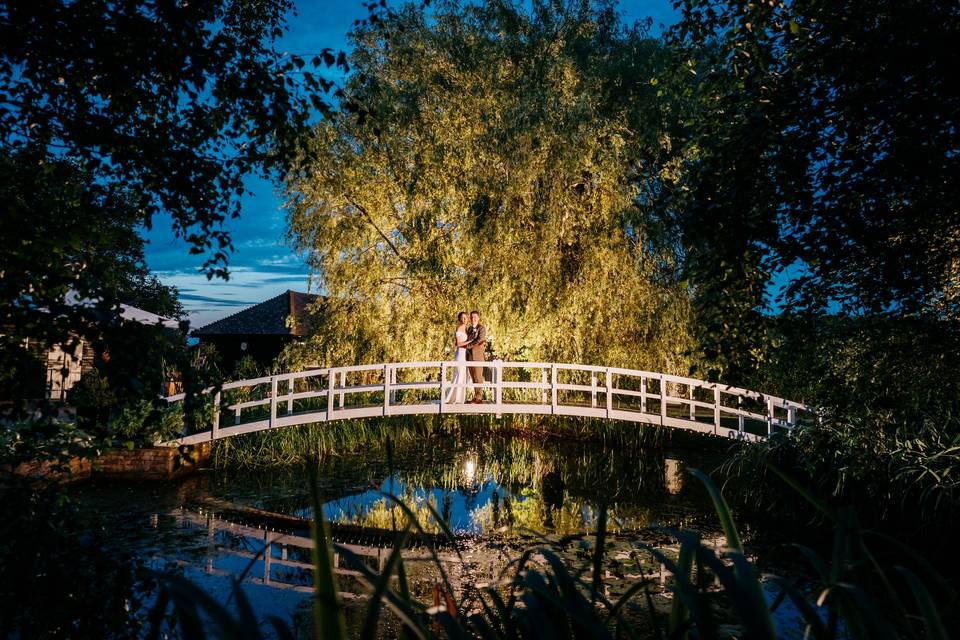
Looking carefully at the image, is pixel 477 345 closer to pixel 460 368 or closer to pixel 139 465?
pixel 460 368

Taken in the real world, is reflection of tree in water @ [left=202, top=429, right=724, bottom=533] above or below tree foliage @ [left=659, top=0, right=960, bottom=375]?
below

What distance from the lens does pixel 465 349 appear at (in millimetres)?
11977

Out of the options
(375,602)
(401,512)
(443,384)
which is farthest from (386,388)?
(375,602)

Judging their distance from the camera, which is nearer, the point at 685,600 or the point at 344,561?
the point at 685,600

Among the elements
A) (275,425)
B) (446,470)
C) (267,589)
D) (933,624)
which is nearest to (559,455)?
(446,470)

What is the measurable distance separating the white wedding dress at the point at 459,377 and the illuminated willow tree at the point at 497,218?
1.10 metres

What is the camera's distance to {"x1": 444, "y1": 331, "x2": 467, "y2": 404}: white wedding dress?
1132cm

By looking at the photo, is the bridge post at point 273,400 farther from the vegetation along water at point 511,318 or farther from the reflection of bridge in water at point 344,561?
the reflection of bridge in water at point 344,561

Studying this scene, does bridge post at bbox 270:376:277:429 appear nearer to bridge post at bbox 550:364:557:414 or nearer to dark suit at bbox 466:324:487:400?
dark suit at bbox 466:324:487:400

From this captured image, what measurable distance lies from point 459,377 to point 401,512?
4.30 metres

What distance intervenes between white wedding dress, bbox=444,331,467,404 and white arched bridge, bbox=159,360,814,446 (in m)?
0.08

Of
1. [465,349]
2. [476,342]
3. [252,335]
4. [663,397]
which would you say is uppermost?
[252,335]

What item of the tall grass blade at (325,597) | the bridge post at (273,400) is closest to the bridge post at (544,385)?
the bridge post at (273,400)

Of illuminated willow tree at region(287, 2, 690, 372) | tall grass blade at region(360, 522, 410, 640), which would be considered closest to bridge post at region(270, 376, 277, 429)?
illuminated willow tree at region(287, 2, 690, 372)
